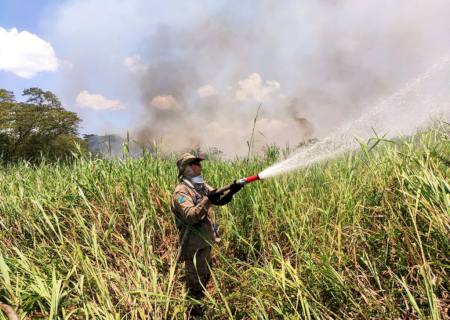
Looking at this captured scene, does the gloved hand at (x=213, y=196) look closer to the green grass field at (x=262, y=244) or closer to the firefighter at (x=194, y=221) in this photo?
the firefighter at (x=194, y=221)

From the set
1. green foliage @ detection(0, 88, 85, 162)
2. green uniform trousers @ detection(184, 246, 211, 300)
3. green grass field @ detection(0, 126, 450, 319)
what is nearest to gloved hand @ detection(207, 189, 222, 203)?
green grass field @ detection(0, 126, 450, 319)

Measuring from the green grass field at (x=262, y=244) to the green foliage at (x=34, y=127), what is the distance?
27.4 meters

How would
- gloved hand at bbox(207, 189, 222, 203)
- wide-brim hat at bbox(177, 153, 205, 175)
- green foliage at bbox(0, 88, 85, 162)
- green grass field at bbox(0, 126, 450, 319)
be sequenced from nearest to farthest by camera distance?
1. green grass field at bbox(0, 126, 450, 319)
2. gloved hand at bbox(207, 189, 222, 203)
3. wide-brim hat at bbox(177, 153, 205, 175)
4. green foliage at bbox(0, 88, 85, 162)

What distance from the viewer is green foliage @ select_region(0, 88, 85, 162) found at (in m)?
30.2

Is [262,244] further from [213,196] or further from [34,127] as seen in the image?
[34,127]

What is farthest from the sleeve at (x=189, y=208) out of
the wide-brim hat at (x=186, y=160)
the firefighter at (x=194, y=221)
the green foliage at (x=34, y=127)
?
the green foliage at (x=34, y=127)

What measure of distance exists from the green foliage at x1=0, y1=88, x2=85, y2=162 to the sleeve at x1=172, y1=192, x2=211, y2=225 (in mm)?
28516

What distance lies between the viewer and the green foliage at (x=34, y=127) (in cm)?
3019

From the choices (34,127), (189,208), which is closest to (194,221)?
(189,208)

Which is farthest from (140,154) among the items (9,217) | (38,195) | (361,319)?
(361,319)

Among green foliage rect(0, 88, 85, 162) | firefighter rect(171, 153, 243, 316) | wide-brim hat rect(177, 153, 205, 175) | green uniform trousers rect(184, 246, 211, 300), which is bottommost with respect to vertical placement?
green uniform trousers rect(184, 246, 211, 300)

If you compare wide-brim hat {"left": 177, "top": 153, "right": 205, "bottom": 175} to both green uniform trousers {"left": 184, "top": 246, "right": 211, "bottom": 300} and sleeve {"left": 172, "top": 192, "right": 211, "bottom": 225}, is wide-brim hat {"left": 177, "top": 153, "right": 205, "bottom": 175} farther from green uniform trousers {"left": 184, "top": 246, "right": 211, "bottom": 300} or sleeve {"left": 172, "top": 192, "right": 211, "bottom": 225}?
green uniform trousers {"left": 184, "top": 246, "right": 211, "bottom": 300}

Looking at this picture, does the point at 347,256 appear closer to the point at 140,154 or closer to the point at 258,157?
the point at 258,157

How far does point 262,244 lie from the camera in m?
3.62
